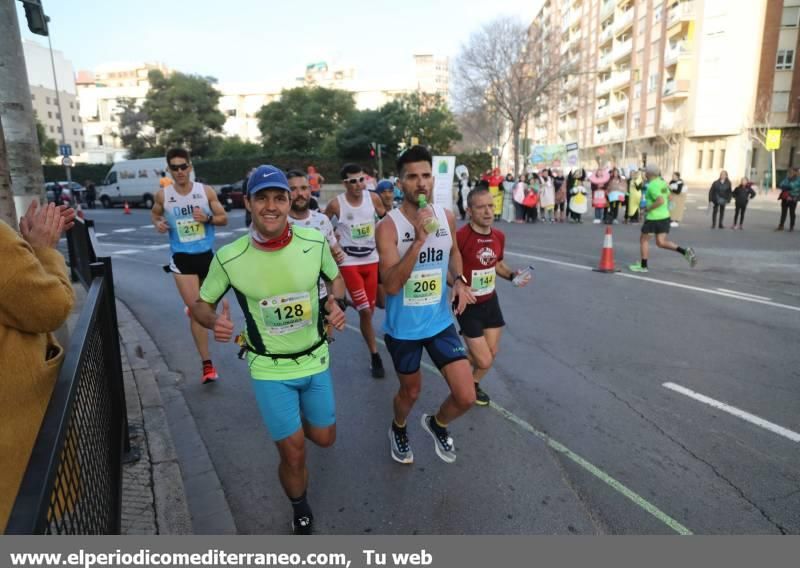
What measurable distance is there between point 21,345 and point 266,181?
1296 mm

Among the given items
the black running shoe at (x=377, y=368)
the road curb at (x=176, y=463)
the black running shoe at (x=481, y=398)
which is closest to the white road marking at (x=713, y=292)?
the black running shoe at (x=481, y=398)

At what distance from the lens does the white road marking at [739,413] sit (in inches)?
159

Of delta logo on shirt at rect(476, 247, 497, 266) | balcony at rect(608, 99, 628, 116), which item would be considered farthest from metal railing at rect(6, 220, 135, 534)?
balcony at rect(608, 99, 628, 116)

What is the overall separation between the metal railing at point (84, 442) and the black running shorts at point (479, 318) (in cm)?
242

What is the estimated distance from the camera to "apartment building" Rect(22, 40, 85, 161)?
9706cm

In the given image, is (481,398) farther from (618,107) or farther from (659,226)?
(618,107)

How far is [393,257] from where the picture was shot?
350cm

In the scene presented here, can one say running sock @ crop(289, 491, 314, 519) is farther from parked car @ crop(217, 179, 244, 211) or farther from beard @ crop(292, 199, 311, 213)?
parked car @ crop(217, 179, 244, 211)

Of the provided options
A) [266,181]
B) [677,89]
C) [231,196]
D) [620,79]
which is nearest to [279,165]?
[231,196]

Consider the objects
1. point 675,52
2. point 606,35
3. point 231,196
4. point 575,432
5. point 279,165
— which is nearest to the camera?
point 575,432

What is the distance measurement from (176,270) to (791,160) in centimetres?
5033

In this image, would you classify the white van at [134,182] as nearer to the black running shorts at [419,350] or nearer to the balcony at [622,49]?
the black running shorts at [419,350]

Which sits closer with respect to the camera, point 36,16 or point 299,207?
point 299,207

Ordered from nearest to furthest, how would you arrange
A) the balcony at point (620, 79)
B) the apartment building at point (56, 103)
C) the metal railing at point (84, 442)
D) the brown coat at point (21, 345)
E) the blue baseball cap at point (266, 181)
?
the metal railing at point (84, 442) → the brown coat at point (21, 345) → the blue baseball cap at point (266, 181) → the balcony at point (620, 79) → the apartment building at point (56, 103)
